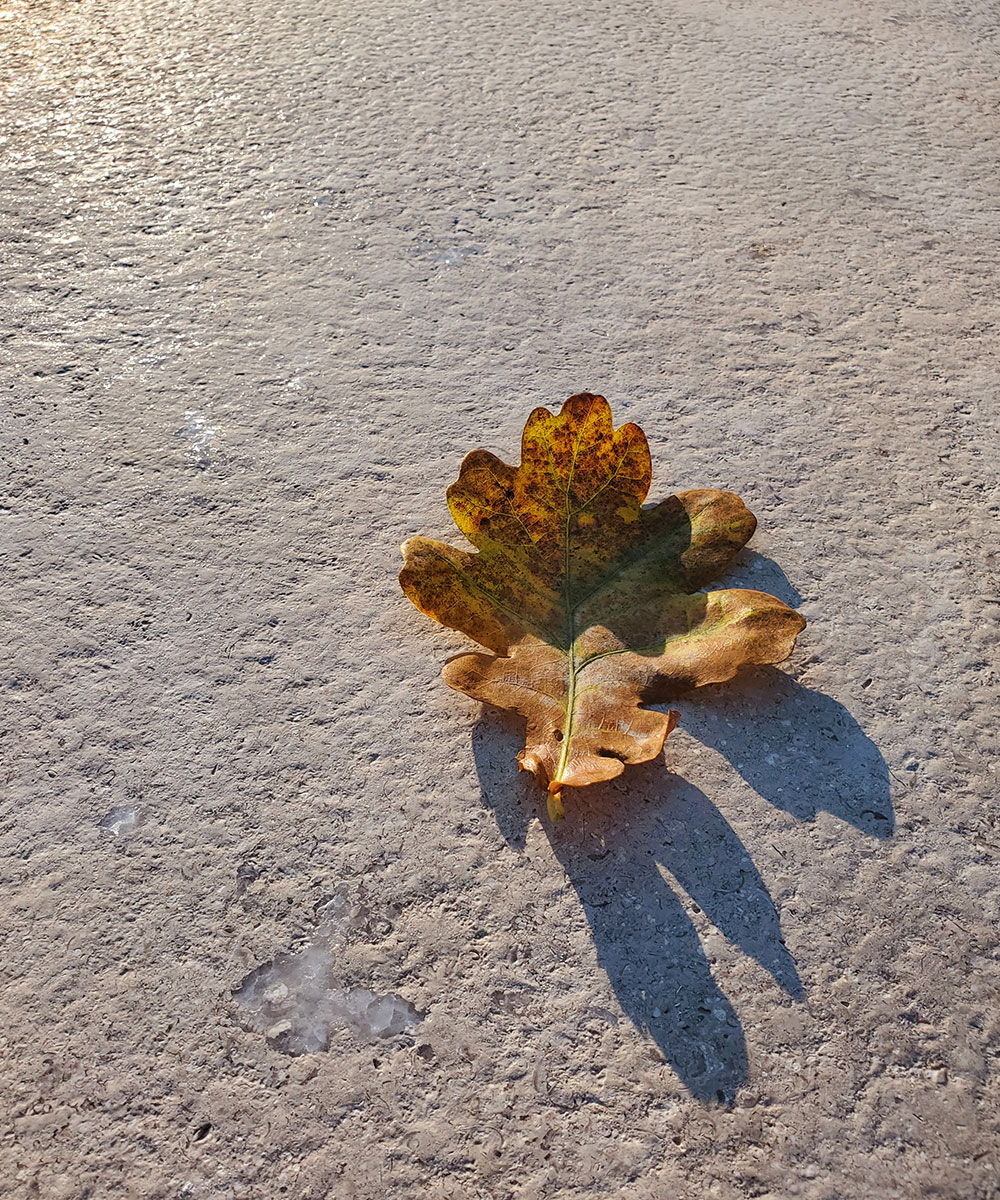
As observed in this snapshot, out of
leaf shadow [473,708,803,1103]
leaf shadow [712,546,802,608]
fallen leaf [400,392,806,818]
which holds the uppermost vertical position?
fallen leaf [400,392,806,818]

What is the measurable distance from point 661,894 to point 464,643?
363mm

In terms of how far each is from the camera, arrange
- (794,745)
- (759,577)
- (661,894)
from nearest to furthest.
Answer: (661,894)
(794,745)
(759,577)

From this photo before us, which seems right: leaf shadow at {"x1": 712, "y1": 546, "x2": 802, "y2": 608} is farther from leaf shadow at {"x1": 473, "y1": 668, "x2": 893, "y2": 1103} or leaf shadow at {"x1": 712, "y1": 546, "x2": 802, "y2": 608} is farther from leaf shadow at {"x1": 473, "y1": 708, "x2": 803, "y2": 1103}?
leaf shadow at {"x1": 473, "y1": 708, "x2": 803, "y2": 1103}

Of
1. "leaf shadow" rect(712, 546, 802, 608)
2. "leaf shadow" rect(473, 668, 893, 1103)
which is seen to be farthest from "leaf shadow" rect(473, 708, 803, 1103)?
"leaf shadow" rect(712, 546, 802, 608)

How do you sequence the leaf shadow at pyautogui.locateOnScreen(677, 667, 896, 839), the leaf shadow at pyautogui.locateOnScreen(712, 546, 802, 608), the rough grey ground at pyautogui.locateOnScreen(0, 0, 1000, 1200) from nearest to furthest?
the rough grey ground at pyautogui.locateOnScreen(0, 0, 1000, 1200) → the leaf shadow at pyautogui.locateOnScreen(677, 667, 896, 839) → the leaf shadow at pyautogui.locateOnScreen(712, 546, 802, 608)

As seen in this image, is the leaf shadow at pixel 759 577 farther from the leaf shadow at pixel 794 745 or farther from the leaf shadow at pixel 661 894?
the leaf shadow at pixel 661 894

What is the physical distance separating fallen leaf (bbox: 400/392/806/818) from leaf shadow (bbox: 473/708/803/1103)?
0.16 feet

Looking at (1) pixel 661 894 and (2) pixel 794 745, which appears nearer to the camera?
(1) pixel 661 894

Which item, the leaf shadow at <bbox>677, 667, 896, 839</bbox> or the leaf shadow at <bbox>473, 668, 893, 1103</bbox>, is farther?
the leaf shadow at <bbox>677, 667, 896, 839</bbox>

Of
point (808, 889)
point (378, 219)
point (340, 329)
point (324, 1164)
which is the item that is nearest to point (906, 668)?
point (808, 889)

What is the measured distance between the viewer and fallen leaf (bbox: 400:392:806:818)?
102cm

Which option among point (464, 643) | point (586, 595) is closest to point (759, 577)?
point (586, 595)

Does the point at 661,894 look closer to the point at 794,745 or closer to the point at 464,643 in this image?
the point at 794,745

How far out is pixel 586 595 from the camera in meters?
1.13
